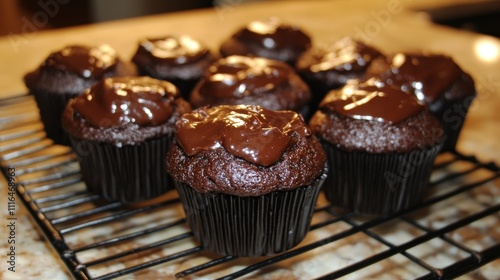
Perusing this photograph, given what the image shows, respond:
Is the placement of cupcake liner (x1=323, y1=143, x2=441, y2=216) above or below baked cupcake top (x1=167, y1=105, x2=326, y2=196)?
below

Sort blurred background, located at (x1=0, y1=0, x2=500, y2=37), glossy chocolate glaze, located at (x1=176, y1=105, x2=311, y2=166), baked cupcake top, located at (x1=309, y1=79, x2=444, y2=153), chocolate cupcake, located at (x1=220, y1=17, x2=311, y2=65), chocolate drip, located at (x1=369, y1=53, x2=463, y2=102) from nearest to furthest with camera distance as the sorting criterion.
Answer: glossy chocolate glaze, located at (x1=176, y1=105, x2=311, y2=166), baked cupcake top, located at (x1=309, y1=79, x2=444, y2=153), chocolate drip, located at (x1=369, y1=53, x2=463, y2=102), chocolate cupcake, located at (x1=220, y1=17, x2=311, y2=65), blurred background, located at (x1=0, y1=0, x2=500, y2=37)

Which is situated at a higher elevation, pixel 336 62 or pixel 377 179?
pixel 336 62

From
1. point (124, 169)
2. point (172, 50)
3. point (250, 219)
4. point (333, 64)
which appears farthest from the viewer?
point (172, 50)

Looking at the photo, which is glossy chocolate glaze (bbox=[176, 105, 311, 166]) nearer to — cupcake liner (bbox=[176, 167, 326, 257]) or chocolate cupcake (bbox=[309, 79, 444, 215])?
cupcake liner (bbox=[176, 167, 326, 257])

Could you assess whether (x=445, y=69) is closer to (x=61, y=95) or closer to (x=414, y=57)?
(x=414, y=57)

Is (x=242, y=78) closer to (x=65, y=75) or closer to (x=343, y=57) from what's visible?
(x=343, y=57)

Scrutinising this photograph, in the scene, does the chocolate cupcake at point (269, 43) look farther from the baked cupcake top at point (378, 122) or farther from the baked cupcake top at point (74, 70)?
the baked cupcake top at point (378, 122)

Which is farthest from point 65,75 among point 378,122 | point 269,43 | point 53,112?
point 378,122

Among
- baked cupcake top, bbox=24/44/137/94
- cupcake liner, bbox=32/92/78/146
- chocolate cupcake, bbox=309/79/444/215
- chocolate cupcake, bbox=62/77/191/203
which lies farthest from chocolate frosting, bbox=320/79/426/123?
cupcake liner, bbox=32/92/78/146
